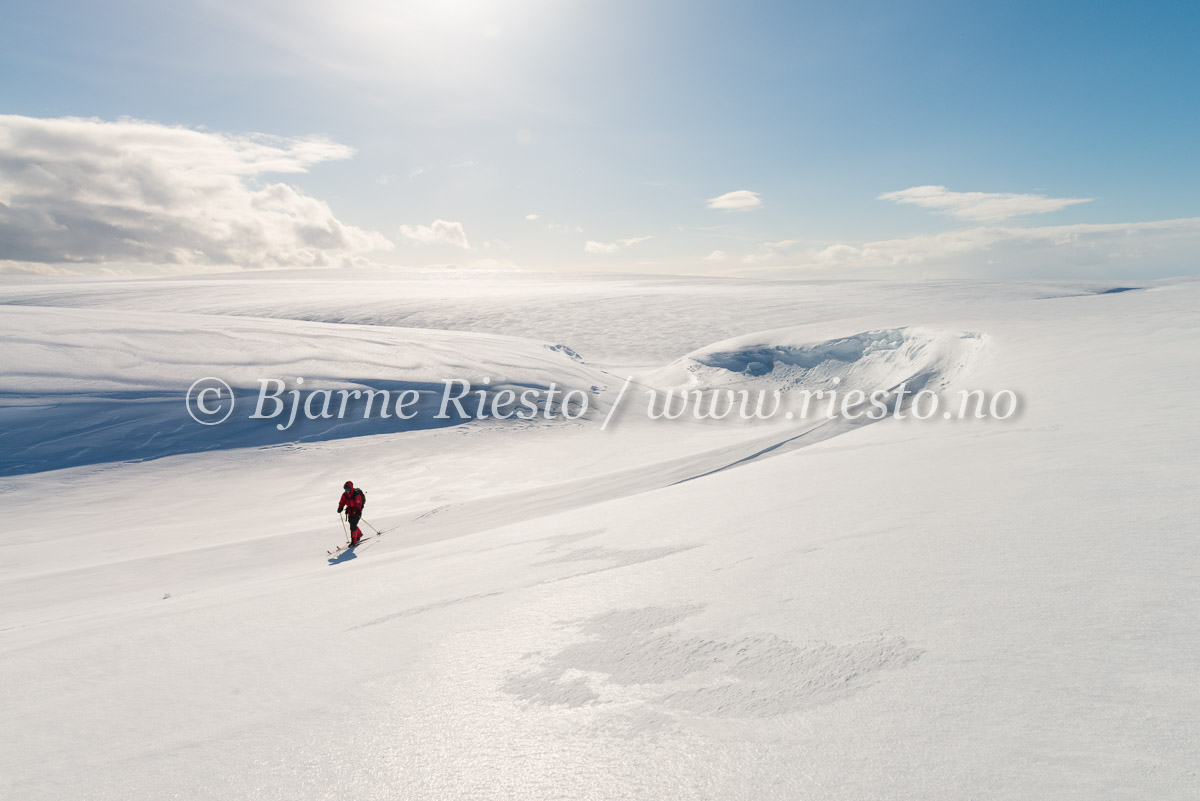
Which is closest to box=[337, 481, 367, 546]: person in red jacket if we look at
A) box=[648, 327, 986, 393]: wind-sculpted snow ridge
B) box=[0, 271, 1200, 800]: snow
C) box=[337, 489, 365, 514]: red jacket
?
box=[337, 489, 365, 514]: red jacket

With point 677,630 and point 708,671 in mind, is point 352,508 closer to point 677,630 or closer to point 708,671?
point 677,630

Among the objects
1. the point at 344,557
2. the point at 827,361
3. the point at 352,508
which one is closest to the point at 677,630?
the point at 344,557

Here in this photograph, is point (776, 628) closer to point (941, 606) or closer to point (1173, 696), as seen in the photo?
point (941, 606)

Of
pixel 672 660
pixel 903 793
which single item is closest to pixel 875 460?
pixel 672 660
